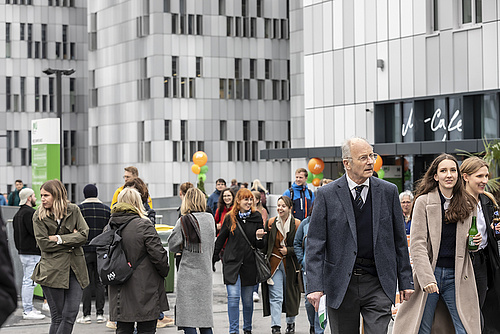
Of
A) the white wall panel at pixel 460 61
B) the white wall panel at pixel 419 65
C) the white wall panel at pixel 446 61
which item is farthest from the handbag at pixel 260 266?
the white wall panel at pixel 419 65

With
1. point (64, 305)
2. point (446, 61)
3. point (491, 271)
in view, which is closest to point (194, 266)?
point (64, 305)

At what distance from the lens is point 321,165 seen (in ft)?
111

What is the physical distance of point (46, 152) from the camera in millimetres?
14906

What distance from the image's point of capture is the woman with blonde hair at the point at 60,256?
31.4 feet

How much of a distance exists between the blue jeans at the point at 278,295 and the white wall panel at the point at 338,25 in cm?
2381

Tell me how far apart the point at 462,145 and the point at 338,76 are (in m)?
7.79

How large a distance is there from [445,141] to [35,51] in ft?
140

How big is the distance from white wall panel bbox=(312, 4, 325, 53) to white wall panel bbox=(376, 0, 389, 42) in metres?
3.10

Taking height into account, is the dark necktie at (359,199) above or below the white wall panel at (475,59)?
below

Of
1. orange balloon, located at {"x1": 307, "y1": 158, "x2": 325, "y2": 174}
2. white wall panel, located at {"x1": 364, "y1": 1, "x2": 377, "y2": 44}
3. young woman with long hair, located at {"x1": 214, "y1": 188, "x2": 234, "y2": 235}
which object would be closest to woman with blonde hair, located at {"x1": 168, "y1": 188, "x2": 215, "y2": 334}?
young woman with long hair, located at {"x1": 214, "y1": 188, "x2": 234, "y2": 235}

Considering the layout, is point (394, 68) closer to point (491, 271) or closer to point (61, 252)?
point (61, 252)

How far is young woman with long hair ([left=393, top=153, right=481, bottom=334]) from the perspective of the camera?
24.7 feet

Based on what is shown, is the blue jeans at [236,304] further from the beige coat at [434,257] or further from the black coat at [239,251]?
the beige coat at [434,257]

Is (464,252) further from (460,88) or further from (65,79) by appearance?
(65,79)
